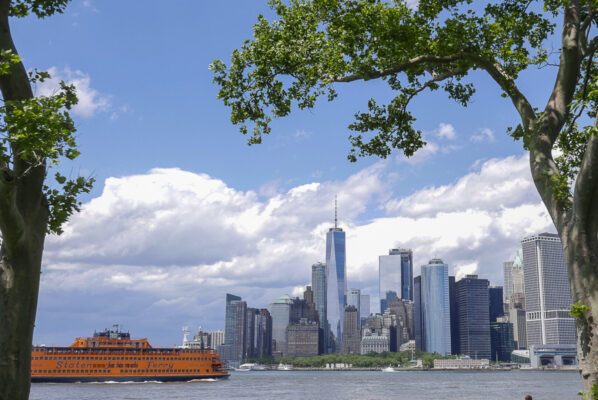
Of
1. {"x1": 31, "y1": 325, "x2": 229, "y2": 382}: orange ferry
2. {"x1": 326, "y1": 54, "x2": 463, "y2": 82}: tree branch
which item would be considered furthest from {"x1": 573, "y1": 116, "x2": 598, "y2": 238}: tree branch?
{"x1": 31, "y1": 325, "x2": 229, "y2": 382}: orange ferry

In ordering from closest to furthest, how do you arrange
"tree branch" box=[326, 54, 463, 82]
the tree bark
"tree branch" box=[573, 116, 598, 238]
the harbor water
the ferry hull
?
1. the tree bark
2. "tree branch" box=[573, 116, 598, 238]
3. "tree branch" box=[326, 54, 463, 82]
4. the harbor water
5. the ferry hull

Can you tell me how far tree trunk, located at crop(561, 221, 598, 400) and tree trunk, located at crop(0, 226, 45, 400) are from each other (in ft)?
27.0

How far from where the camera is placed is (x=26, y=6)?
11820 millimetres

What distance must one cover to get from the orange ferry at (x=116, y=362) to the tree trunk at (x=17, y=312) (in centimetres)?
9690

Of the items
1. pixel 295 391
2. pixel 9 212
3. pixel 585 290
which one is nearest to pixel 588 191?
pixel 585 290

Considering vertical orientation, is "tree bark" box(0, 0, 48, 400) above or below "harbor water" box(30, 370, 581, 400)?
above

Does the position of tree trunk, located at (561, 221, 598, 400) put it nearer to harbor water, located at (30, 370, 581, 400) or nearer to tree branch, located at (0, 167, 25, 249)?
tree branch, located at (0, 167, 25, 249)

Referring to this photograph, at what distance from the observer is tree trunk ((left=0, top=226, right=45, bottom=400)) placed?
8.95 m

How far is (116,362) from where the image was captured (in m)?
103

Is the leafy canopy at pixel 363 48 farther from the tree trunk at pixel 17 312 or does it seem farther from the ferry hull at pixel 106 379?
the ferry hull at pixel 106 379

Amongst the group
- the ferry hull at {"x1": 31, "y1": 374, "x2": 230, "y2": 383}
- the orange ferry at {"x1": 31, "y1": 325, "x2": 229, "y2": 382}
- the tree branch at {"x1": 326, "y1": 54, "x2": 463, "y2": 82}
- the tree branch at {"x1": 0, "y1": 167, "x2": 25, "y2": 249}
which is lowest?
the ferry hull at {"x1": 31, "y1": 374, "x2": 230, "y2": 383}

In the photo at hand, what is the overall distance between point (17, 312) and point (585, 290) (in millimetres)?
8479

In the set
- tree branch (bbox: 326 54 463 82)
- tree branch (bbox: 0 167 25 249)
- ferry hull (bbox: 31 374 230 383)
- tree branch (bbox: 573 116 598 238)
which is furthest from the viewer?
ferry hull (bbox: 31 374 230 383)

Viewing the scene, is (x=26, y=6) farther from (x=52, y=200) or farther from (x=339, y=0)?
(x=339, y=0)
